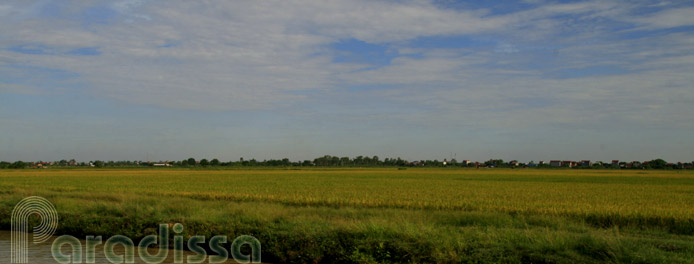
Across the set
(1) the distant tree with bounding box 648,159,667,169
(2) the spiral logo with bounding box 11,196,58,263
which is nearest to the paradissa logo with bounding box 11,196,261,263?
(2) the spiral logo with bounding box 11,196,58,263

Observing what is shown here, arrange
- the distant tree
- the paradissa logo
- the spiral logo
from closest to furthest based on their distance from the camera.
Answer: the paradissa logo, the spiral logo, the distant tree

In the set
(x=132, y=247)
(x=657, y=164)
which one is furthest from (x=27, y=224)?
(x=657, y=164)

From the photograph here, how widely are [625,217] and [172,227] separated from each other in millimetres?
15699

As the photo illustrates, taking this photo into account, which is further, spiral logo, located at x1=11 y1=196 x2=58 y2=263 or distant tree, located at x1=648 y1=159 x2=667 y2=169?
distant tree, located at x1=648 y1=159 x2=667 y2=169

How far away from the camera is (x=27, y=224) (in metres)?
18.4

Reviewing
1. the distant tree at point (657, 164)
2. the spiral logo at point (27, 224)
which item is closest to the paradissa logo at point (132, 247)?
the spiral logo at point (27, 224)

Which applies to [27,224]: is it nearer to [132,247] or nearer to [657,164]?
[132,247]

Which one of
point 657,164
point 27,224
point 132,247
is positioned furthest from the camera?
point 657,164

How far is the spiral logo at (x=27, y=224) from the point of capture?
13373 millimetres

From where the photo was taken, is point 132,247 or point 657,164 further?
point 657,164

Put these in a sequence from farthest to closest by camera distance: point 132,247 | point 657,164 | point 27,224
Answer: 1. point 657,164
2. point 27,224
3. point 132,247

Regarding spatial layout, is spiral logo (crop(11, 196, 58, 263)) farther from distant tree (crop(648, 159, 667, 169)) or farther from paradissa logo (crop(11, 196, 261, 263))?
distant tree (crop(648, 159, 667, 169))

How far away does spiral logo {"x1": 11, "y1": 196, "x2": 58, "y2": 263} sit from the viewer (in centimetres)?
1337

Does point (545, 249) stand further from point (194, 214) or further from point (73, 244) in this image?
point (73, 244)
